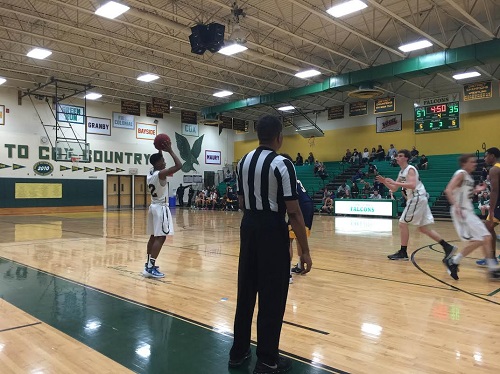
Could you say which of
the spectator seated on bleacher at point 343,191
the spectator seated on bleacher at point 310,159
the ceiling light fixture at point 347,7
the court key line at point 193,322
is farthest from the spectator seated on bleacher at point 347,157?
the court key line at point 193,322

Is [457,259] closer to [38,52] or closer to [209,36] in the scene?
[209,36]

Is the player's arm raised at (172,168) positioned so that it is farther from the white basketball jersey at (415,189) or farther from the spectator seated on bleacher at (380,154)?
the spectator seated on bleacher at (380,154)

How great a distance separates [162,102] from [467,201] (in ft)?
66.7

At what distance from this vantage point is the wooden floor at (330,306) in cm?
279

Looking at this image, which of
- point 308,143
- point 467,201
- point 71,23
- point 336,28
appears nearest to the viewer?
point 467,201

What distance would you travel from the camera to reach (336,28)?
16.4 m

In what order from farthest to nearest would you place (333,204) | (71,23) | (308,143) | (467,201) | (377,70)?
(308,143) < (333,204) < (377,70) < (71,23) < (467,201)

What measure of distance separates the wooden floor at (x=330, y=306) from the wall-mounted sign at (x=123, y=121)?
19.6 m

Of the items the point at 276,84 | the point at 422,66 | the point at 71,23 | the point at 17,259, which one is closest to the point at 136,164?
the point at 276,84

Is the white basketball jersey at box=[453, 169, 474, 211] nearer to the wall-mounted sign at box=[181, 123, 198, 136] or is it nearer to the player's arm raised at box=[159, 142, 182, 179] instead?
the player's arm raised at box=[159, 142, 182, 179]

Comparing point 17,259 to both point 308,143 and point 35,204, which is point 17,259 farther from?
point 308,143

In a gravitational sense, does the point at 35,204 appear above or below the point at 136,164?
below

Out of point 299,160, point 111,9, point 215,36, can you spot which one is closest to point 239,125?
point 299,160

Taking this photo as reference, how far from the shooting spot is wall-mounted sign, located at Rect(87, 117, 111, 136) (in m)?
25.4
